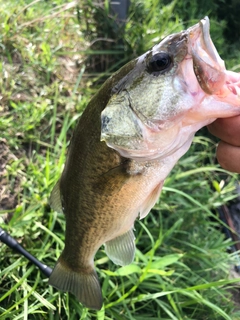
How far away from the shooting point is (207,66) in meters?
1.04

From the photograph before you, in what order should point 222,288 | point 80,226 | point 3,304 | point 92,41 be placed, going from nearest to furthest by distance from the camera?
point 80,226, point 3,304, point 222,288, point 92,41

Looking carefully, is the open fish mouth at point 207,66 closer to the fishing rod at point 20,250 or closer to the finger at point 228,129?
the finger at point 228,129

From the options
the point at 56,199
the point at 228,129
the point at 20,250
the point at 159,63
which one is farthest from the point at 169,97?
the point at 20,250

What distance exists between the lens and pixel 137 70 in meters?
1.17

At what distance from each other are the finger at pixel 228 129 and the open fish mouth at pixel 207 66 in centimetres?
10

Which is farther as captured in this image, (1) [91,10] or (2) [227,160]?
(1) [91,10]

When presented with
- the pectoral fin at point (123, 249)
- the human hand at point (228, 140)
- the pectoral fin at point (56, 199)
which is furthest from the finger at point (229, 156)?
the pectoral fin at point (56, 199)

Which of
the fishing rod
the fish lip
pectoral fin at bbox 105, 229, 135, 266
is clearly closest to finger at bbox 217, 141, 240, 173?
the fish lip

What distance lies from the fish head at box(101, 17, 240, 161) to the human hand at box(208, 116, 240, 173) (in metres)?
0.08

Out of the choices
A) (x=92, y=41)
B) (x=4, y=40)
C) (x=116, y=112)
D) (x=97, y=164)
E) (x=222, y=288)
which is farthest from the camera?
(x=92, y=41)

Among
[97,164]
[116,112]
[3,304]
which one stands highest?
[116,112]

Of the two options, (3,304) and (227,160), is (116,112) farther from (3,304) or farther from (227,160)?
(3,304)

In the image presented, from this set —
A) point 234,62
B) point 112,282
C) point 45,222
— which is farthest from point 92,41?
point 112,282

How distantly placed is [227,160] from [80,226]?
62 cm
